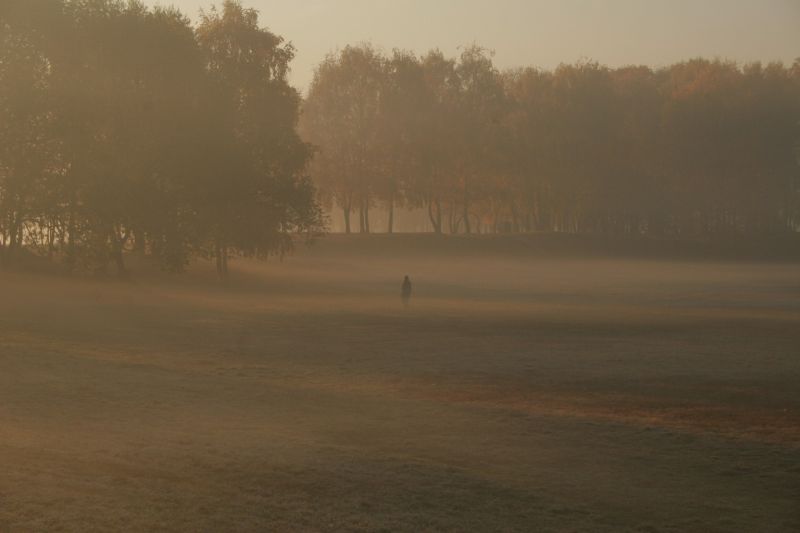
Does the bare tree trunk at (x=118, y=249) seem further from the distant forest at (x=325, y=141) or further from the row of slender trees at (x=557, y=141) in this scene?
the row of slender trees at (x=557, y=141)

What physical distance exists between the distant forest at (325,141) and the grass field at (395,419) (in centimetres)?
1123

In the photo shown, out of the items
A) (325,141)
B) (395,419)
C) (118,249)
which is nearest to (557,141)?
(325,141)

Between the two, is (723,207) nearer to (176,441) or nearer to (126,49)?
(126,49)

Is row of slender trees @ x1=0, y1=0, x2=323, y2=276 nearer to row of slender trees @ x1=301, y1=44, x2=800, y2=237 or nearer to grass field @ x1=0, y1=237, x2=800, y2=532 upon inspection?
grass field @ x1=0, y1=237, x2=800, y2=532

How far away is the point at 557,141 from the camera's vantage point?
4786 inches

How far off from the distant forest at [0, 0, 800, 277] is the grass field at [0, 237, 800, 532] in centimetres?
1123

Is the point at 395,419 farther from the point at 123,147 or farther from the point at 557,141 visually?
the point at 557,141

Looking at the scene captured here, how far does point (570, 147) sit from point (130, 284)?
231ft

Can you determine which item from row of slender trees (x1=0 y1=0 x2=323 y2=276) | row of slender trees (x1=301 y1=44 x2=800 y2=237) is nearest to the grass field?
row of slender trees (x1=0 y1=0 x2=323 y2=276)

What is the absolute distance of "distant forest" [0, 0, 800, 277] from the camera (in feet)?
193

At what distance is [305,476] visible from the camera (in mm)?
16438

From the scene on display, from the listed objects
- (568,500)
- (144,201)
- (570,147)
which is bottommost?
(568,500)

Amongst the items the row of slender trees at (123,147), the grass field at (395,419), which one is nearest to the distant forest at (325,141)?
the row of slender trees at (123,147)

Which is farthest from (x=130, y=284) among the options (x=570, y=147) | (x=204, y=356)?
(x=570, y=147)
